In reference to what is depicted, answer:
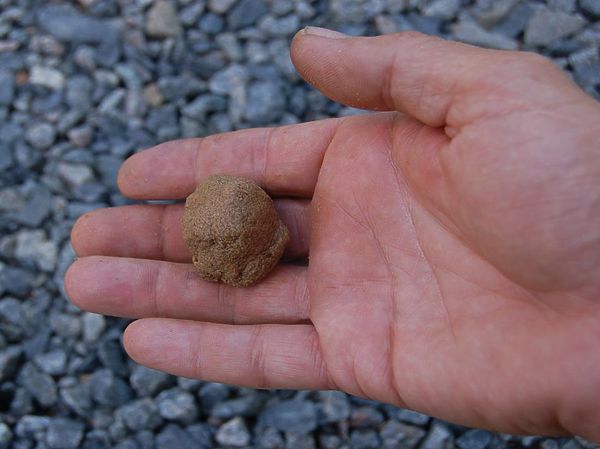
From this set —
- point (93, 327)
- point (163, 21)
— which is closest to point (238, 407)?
point (93, 327)

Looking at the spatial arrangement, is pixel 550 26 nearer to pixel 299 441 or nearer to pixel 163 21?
pixel 163 21

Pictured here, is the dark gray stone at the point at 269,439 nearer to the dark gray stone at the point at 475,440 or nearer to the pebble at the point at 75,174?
the dark gray stone at the point at 475,440

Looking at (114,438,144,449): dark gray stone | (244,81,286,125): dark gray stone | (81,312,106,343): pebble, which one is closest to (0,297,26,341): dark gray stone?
(81,312,106,343): pebble

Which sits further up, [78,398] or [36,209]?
[36,209]

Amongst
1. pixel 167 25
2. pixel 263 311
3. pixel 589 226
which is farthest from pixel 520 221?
pixel 167 25

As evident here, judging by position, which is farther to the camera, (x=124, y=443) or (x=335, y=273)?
(x=124, y=443)

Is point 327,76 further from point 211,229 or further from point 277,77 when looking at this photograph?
point 277,77
